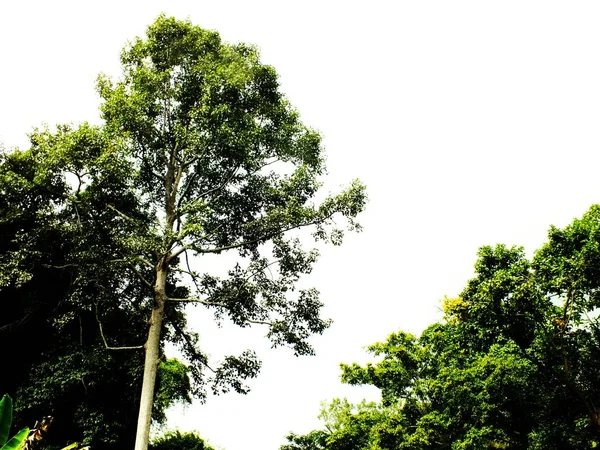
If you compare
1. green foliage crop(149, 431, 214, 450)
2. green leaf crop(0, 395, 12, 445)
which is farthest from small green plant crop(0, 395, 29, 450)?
green foliage crop(149, 431, 214, 450)

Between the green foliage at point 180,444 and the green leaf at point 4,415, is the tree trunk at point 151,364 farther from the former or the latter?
the green foliage at point 180,444

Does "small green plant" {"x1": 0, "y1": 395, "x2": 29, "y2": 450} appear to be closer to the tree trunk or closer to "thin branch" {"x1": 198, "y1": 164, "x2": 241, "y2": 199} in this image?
the tree trunk

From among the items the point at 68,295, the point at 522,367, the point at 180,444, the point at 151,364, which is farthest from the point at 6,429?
the point at 180,444

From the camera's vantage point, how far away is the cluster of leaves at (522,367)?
531 inches

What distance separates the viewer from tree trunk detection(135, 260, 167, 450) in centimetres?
1014

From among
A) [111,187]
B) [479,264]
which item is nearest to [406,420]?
[479,264]

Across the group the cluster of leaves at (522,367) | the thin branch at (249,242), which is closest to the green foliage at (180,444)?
the cluster of leaves at (522,367)

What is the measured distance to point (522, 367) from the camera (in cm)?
1423

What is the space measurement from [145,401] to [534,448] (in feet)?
39.1

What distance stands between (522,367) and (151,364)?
12186 millimetres

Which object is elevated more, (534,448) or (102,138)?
(102,138)

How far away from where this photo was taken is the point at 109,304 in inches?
529

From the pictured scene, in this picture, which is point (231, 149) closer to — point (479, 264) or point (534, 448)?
point (479, 264)

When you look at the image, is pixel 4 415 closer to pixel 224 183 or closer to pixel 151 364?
pixel 151 364
